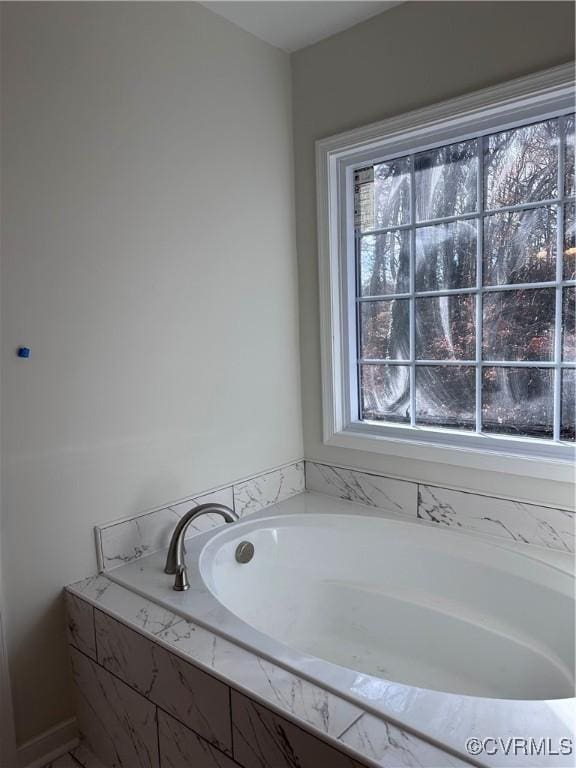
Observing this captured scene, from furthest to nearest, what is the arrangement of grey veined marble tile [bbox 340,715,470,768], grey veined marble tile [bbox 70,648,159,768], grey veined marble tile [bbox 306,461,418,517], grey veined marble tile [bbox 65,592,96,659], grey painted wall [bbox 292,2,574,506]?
1. grey veined marble tile [bbox 306,461,418,517]
2. grey painted wall [bbox 292,2,574,506]
3. grey veined marble tile [bbox 65,592,96,659]
4. grey veined marble tile [bbox 70,648,159,768]
5. grey veined marble tile [bbox 340,715,470,768]

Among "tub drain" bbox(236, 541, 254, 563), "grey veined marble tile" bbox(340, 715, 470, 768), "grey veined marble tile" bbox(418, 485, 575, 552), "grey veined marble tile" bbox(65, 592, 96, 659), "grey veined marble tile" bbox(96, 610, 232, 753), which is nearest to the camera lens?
"grey veined marble tile" bbox(340, 715, 470, 768)

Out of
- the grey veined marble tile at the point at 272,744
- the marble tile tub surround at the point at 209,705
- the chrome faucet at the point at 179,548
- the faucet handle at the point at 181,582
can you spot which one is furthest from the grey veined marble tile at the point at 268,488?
the grey veined marble tile at the point at 272,744

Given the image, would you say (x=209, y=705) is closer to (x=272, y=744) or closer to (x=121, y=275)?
(x=272, y=744)

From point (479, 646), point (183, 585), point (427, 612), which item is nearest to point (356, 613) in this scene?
point (427, 612)

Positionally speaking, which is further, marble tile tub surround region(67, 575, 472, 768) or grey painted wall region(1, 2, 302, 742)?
grey painted wall region(1, 2, 302, 742)

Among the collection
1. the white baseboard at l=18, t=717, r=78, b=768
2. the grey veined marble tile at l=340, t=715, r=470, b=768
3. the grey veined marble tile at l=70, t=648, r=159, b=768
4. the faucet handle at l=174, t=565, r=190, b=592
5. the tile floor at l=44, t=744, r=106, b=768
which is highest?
the faucet handle at l=174, t=565, r=190, b=592

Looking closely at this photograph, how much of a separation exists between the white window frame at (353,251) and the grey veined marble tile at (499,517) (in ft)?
0.42

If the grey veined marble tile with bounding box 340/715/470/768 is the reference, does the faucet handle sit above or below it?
above

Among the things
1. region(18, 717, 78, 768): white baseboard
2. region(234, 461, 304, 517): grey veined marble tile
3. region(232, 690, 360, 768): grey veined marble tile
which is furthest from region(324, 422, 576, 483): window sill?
region(18, 717, 78, 768): white baseboard

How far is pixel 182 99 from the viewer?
1937 millimetres

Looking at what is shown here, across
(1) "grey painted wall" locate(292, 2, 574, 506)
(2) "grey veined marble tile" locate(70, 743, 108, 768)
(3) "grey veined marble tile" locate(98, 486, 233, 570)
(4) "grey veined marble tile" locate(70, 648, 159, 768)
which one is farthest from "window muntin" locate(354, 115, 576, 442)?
(2) "grey veined marble tile" locate(70, 743, 108, 768)

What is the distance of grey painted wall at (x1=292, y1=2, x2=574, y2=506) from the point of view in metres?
1.72

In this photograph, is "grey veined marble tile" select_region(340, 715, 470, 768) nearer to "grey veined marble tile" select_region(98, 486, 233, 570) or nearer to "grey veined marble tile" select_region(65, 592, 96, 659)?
"grey veined marble tile" select_region(65, 592, 96, 659)

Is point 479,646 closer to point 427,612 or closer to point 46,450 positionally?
point 427,612
